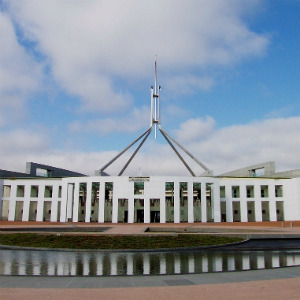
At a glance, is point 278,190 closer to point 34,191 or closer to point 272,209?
point 272,209

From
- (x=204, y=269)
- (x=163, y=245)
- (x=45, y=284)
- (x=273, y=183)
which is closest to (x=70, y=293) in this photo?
(x=45, y=284)

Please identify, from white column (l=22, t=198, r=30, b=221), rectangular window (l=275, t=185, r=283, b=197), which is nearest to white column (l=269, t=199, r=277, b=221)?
rectangular window (l=275, t=185, r=283, b=197)

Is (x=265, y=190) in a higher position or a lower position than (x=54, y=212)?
higher

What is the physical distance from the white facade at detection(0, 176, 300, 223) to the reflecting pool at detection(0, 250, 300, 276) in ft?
79.9

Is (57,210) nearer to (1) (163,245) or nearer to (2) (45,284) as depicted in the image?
(1) (163,245)

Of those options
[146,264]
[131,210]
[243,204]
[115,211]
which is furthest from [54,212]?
[146,264]

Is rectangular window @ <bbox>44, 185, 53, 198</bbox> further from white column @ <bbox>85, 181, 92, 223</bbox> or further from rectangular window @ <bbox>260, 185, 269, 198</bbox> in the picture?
rectangular window @ <bbox>260, 185, 269, 198</bbox>

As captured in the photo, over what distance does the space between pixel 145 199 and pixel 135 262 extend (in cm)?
2729

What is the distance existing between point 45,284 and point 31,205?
4455 cm

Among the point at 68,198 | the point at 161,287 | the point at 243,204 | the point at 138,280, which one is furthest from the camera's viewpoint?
the point at 243,204

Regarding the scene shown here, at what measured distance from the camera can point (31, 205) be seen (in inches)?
1943

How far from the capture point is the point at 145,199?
3978 cm

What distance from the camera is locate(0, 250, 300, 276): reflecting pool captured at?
35.6 feet

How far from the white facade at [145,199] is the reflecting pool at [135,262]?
24.4m
